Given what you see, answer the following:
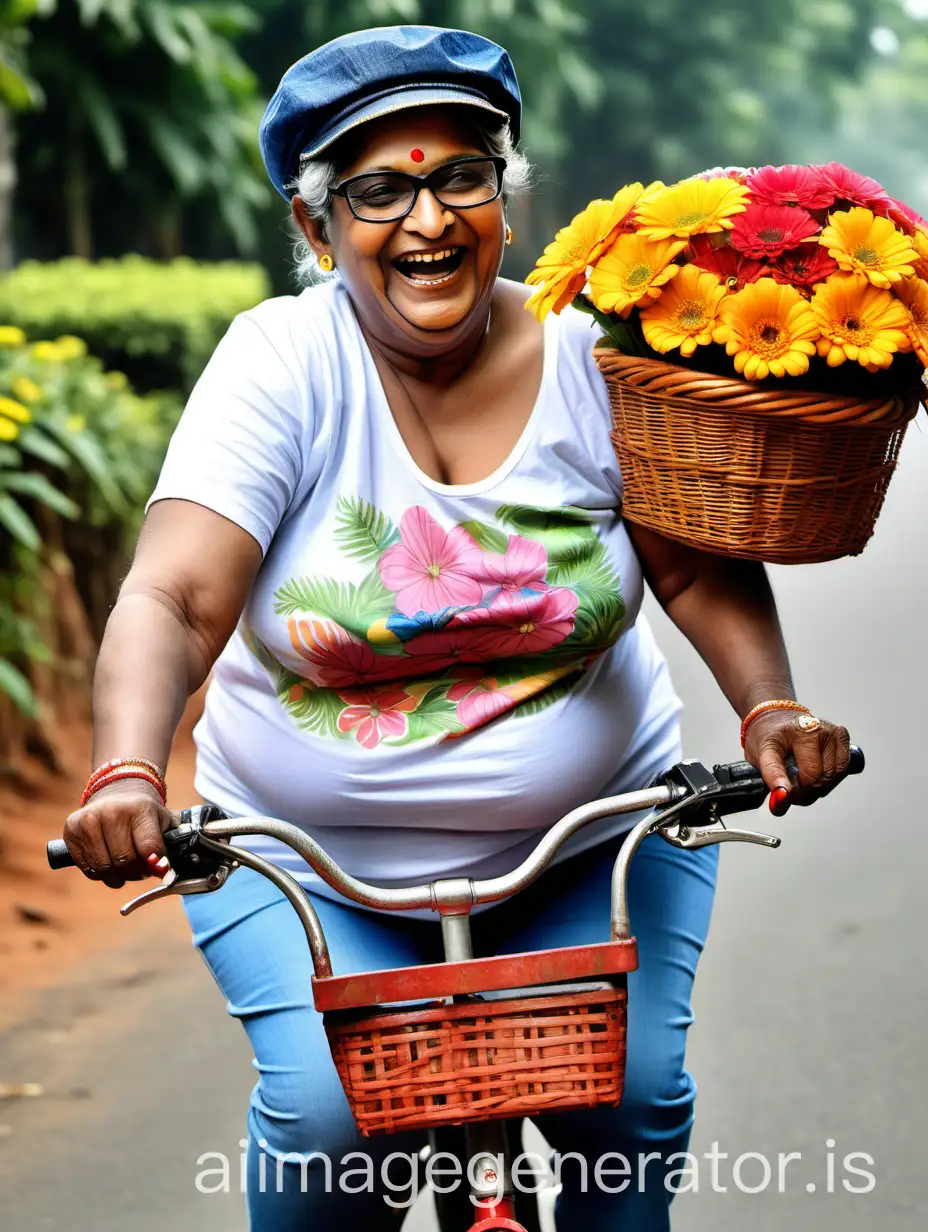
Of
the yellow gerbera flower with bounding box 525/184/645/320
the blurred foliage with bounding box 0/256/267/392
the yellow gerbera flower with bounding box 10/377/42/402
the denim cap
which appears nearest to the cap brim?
the denim cap

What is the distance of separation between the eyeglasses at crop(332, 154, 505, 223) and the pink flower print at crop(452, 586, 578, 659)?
1.85 feet

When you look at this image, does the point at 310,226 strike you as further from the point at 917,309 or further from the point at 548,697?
the point at 917,309

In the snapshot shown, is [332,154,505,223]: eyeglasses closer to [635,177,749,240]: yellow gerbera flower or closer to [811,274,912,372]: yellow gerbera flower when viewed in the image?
[635,177,749,240]: yellow gerbera flower

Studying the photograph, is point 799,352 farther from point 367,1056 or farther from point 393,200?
point 367,1056

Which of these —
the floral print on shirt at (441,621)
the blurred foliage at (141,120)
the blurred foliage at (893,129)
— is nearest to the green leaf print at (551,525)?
the floral print on shirt at (441,621)

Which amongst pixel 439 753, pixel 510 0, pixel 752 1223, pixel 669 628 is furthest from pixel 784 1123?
pixel 510 0

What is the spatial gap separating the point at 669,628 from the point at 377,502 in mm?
7835

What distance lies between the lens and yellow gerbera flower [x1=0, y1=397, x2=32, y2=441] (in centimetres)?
586

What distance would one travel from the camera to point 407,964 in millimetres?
2656

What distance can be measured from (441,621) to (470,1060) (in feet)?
2.26

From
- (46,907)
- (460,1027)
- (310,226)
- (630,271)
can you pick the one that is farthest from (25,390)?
(460,1027)

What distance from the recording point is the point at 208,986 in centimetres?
534

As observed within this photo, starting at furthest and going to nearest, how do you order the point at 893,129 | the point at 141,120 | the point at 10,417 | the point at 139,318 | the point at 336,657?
1. the point at 893,129
2. the point at 141,120
3. the point at 139,318
4. the point at 10,417
5. the point at 336,657

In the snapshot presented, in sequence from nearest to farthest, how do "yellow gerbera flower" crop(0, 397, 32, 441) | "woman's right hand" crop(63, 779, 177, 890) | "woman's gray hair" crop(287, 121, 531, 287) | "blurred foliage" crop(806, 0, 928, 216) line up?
"woman's right hand" crop(63, 779, 177, 890) → "woman's gray hair" crop(287, 121, 531, 287) → "yellow gerbera flower" crop(0, 397, 32, 441) → "blurred foliage" crop(806, 0, 928, 216)
